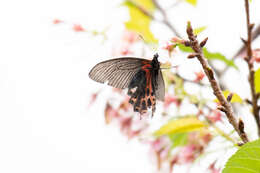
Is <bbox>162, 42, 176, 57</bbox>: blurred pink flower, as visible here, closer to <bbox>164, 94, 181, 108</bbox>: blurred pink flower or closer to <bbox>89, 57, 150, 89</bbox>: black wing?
<bbox>89, 57, 150, 89</bbox>: black wing

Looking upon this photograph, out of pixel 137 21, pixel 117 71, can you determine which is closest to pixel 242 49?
pixel 137 21

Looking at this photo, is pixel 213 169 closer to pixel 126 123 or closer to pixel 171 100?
pixel 171 100

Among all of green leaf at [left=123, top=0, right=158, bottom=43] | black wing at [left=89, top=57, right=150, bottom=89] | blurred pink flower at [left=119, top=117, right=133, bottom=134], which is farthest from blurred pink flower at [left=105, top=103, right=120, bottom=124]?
black wing at [left=89, top=57, right=150, bottom=89]

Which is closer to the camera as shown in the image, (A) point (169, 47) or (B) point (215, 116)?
(A) point (169, 47)

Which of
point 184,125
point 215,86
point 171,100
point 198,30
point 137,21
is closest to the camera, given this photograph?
point 215,86

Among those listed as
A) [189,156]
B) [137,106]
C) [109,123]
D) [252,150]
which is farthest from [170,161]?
[252,150]

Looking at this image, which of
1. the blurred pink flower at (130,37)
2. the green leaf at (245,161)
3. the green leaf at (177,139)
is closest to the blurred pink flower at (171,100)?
the green leaf at (177,139)
